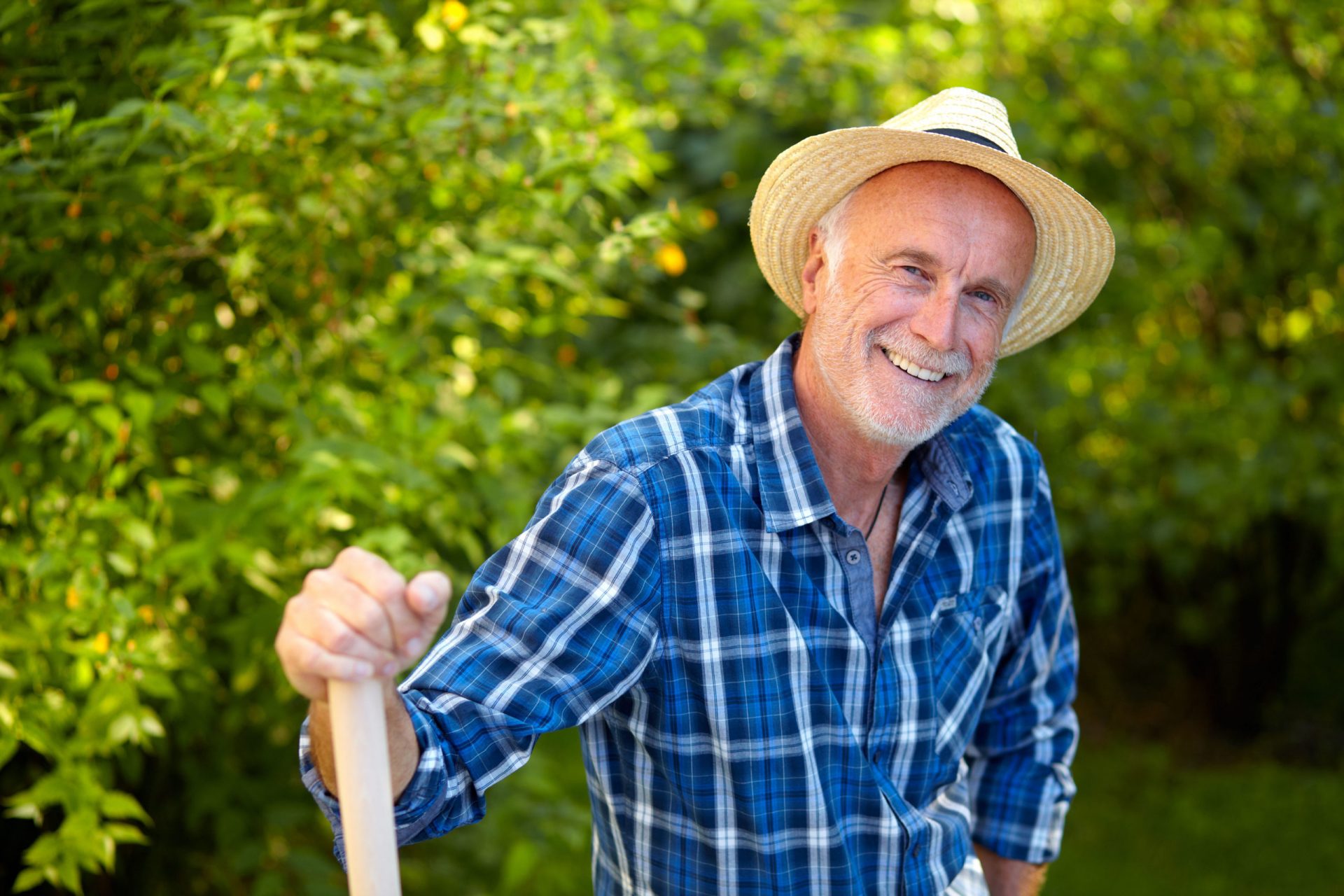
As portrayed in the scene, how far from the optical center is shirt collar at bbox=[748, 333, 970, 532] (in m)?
1.85

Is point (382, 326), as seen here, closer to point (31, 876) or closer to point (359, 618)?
point (31, 876)

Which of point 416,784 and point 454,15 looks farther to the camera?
point 454,15

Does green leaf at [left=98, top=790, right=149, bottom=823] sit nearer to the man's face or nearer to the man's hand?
the man's hand

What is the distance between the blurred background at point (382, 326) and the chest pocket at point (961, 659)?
871 mm

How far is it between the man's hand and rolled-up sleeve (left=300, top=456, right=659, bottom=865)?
0.79 ft

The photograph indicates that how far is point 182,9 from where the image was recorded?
97.1 inches

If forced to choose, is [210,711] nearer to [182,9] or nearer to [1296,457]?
[182,9]

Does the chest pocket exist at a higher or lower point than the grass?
higher

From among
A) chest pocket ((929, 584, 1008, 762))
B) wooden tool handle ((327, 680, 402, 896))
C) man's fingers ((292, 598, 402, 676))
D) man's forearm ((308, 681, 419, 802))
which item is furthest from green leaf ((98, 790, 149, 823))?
chest pocket ((929, 584, 1008, 762))

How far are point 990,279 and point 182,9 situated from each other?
162cm

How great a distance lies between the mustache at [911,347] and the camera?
6.31 feet

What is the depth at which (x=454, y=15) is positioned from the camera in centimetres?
243

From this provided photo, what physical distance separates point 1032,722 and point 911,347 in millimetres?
804

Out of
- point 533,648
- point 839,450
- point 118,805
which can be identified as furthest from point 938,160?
→ point 118,805
